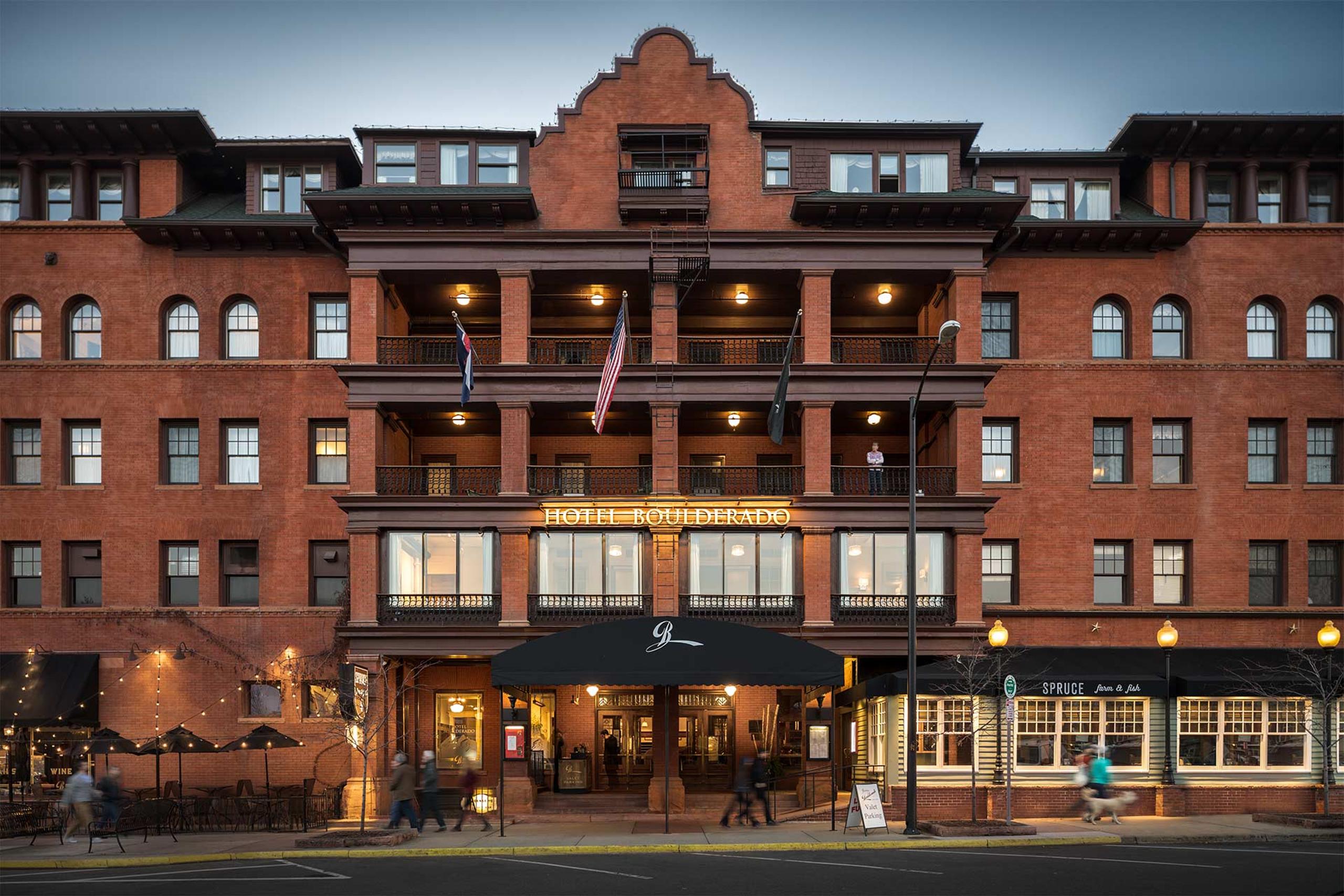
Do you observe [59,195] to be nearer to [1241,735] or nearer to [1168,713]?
[1168,713]

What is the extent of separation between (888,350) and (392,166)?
17.3 meters

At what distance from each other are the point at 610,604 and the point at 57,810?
15723 millimetres

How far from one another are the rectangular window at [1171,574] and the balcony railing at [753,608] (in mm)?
→ 11945

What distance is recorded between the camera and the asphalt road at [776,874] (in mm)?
18391

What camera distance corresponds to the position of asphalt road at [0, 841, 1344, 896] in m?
18.4

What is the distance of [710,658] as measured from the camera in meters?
27.5

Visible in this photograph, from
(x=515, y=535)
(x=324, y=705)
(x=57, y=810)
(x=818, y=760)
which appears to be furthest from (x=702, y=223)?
(x=57, y=810)

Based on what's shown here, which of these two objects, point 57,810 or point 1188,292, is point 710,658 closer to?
point 57,810

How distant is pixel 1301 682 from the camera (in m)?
31.7

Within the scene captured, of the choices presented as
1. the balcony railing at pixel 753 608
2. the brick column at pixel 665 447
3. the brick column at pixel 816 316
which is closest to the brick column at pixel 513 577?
the brick column at pixel 665 447

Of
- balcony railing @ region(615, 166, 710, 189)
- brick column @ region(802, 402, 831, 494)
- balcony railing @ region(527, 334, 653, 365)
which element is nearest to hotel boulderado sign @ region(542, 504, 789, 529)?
brick column @ region(802, 402, 831, 494)

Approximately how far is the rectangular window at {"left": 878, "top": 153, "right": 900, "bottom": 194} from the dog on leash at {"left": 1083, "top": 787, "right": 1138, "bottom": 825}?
18752mm

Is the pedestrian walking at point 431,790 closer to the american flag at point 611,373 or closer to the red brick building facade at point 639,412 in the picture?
the red brick building facade at point 639,412

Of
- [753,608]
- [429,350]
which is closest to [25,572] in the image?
[429,350]
